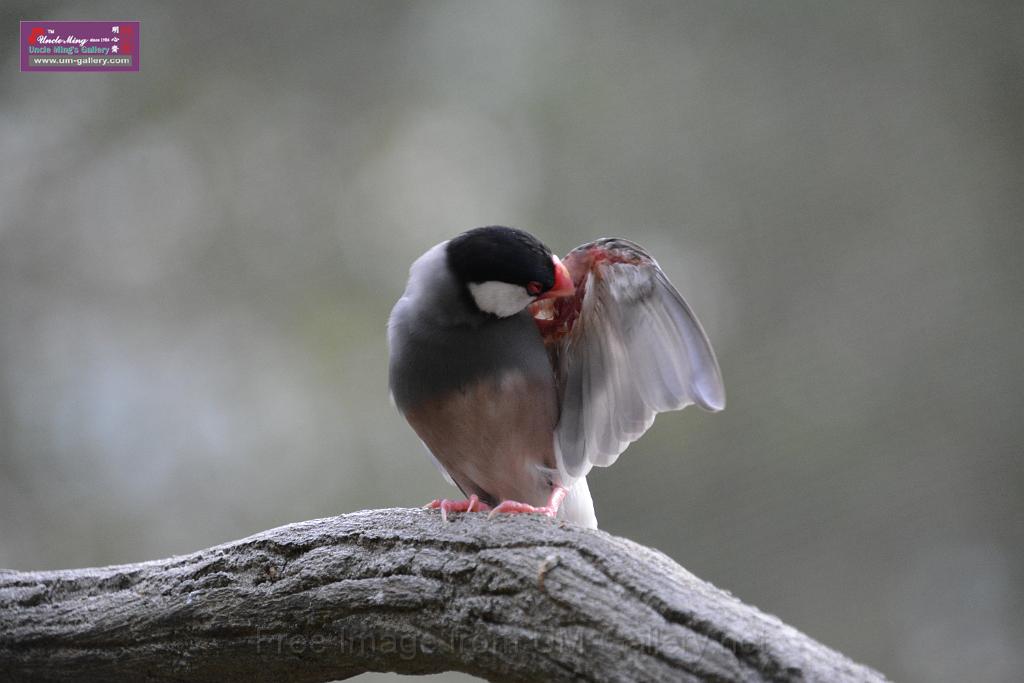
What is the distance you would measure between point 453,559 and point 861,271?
3016 millimetres

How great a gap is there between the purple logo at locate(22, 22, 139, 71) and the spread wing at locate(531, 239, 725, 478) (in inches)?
116

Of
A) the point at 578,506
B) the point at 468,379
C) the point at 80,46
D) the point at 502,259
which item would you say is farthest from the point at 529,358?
the point at 80,46

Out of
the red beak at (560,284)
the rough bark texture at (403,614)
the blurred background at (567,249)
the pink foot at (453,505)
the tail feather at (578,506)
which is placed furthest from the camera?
the blurred background at (567,249)

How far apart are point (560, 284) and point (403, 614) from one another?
879mm

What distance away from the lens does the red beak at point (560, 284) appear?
2.24m

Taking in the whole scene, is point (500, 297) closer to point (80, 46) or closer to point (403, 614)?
point (403, 614)

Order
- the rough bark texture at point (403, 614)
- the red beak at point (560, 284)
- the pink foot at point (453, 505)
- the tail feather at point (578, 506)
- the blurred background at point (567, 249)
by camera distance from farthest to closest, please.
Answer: the blurred background at point (567, 249)
the tail feather at point (578, 506)
the red beak at point (560, 284)
the pink foot at point (453, 505)
the rough bark texture at point (403, 614)

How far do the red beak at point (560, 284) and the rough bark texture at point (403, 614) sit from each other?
0.60m

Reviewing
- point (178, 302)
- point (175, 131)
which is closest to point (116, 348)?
point (178, 302)

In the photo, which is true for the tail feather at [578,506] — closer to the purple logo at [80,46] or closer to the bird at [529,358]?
the bird at [529,358]

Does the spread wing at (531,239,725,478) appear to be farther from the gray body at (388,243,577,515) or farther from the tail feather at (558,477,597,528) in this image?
the tail feather at (558,477,597,528)

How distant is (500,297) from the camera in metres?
2.33

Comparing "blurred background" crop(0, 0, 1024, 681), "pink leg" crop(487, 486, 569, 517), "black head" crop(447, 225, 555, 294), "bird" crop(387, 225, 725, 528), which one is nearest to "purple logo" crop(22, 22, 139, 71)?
"blurred background" crop(0, 0, 1024, 681)

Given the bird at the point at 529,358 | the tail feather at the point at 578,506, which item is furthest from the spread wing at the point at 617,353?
the tail feather at the point at 578,506
